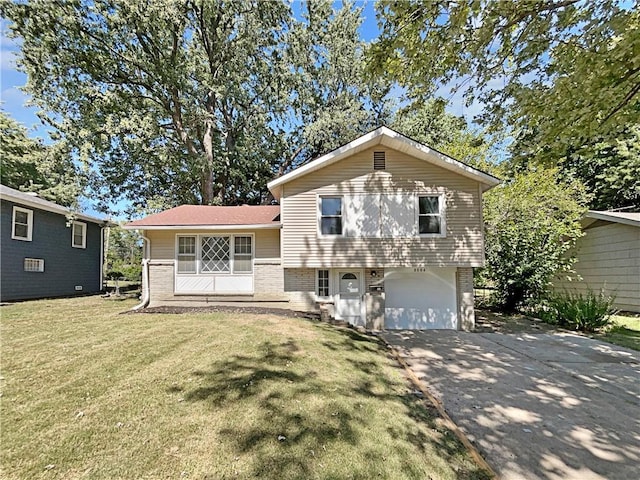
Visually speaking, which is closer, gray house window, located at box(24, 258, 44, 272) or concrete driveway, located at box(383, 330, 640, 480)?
concrete driveway, located at box(383, 330, 640, 480)

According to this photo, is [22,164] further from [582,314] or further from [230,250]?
[582,314]

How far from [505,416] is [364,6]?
23674 millimetres

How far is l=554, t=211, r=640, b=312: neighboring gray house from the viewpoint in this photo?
11.7m

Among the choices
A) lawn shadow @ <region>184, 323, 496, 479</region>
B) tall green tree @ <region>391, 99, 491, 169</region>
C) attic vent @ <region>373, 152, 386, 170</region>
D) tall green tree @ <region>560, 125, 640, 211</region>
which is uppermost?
tall green tree @ <region>391, 99, 491, 169</region>

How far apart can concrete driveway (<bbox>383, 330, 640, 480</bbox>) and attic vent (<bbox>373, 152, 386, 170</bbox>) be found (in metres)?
5.59

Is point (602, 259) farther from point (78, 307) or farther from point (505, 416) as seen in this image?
point (78, 307)

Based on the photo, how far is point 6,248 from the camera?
11664 mm

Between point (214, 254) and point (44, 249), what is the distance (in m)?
7.83

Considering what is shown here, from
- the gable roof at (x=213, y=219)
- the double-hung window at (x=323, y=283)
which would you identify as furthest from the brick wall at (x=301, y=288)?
the gable roof at (x=213, y=219)

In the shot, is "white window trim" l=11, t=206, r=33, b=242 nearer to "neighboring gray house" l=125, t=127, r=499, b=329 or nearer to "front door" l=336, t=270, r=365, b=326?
"neighboring gray house" l=125, t=127, r=499, b=329

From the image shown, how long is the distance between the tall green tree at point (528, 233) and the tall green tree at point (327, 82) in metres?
9.46

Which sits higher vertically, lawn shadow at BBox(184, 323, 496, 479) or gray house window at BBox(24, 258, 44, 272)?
gray house window at BBox(24, 258, 44, 272)

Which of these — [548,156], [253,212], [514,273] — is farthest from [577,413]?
[253,212]

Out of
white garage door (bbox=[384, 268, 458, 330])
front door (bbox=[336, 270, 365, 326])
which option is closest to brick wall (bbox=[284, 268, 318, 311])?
front door (bbox=[336, 270, 365, 326])
